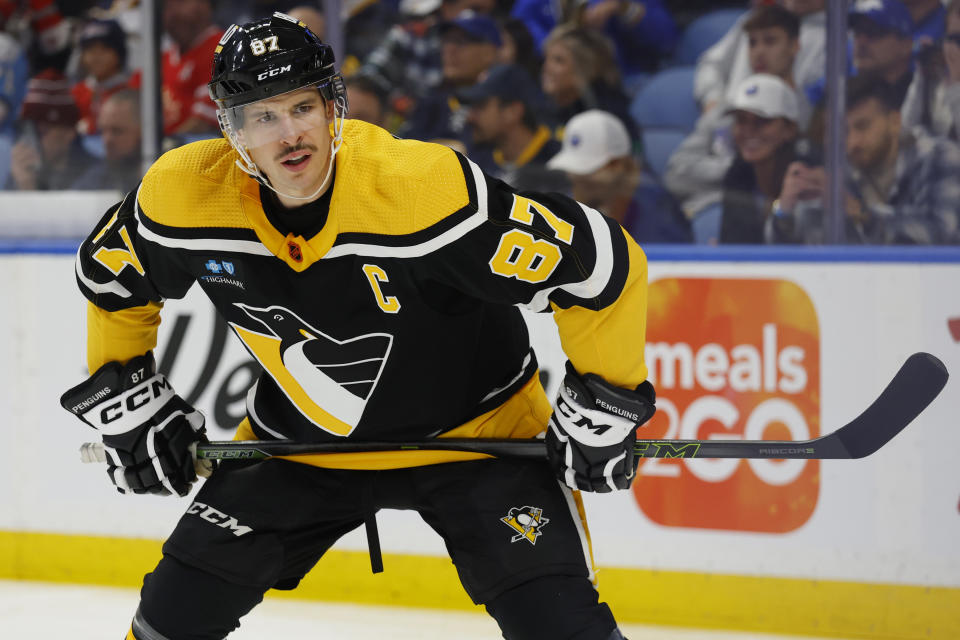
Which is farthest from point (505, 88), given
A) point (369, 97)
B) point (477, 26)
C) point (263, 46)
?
point (263, 46)

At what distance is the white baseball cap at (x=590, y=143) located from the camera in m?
3.61

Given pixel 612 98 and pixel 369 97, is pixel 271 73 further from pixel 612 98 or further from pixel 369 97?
pixel 369 97

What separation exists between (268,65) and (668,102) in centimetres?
216

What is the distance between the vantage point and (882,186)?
3.20 meters

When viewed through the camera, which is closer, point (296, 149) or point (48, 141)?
point (296, 149)

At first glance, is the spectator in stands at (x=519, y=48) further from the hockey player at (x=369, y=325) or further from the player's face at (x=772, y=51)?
the hockey player at (x=369, y=325)

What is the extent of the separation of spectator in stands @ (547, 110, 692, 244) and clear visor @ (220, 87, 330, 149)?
1897mm

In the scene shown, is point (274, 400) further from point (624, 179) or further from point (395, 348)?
point (624, 179)

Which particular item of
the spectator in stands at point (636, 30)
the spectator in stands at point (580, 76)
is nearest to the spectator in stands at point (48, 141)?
the spectator in stands at point (580, 76)

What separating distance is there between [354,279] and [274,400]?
384mm

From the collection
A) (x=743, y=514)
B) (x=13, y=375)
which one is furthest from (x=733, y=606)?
(x=13, y=375)

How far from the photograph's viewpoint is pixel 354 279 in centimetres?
170

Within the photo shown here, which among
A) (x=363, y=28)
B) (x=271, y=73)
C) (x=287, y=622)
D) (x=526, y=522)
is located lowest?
(x=287, y=622)

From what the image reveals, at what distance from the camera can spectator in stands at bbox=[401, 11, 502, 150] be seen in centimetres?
385
